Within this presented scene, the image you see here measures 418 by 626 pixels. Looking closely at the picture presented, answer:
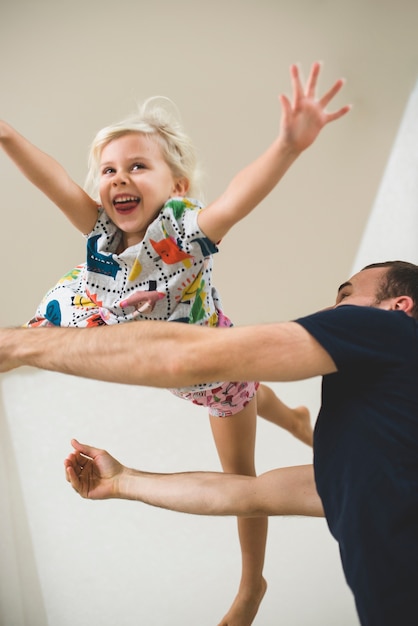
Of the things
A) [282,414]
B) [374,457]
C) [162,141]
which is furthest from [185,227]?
[282,414]

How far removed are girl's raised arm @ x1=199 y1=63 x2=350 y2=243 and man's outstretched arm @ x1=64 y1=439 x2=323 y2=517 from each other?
484mm

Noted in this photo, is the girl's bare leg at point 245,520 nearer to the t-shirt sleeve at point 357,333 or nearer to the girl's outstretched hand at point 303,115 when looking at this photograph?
the t-shirt sleeve at point 357,333

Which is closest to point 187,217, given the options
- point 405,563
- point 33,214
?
point 405,563

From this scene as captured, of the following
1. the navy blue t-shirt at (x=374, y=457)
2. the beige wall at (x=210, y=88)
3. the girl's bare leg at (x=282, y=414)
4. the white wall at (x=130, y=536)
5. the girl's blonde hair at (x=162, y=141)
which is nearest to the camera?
the navy blue t-shirt at (x=374, y=457)

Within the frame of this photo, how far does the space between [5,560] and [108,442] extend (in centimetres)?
39

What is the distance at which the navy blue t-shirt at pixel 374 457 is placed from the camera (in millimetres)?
1058

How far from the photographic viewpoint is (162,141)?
142 cm

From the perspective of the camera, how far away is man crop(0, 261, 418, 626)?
3.50 ft

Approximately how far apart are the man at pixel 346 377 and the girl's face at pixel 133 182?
0.27 meters

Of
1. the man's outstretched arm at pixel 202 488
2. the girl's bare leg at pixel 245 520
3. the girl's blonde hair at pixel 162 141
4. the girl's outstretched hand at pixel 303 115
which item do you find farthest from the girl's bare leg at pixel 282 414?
the girl's outstretched hand at pixel 303 115

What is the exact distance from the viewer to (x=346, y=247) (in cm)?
235

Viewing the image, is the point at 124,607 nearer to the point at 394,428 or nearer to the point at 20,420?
the point at 20,420

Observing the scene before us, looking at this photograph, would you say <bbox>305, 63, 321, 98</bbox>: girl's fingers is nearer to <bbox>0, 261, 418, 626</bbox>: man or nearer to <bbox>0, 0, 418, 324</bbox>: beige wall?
<bbox>0, 261, 418, 626</bbox>: man

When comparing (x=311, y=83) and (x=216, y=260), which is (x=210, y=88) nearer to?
(x=216, y=260)
